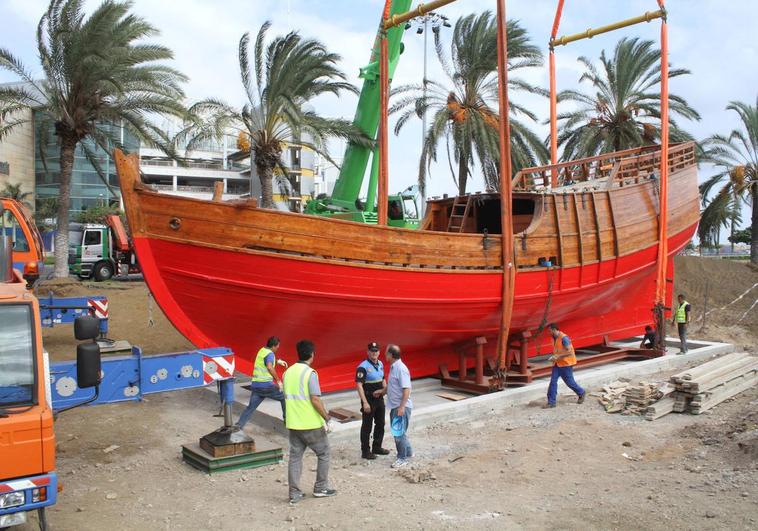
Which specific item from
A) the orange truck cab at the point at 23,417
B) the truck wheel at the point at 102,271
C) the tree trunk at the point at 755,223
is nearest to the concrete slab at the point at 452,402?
the orange truck cab at the point at 23,417

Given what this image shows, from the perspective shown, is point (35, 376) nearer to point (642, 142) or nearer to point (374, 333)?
point (374, 333)

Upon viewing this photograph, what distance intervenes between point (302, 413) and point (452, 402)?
13.0 feet

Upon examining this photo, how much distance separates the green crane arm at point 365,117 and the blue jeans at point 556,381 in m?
9.46

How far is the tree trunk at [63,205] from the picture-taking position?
17562 millimetres

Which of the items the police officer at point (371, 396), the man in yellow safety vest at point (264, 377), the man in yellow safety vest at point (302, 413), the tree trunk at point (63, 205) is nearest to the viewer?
the man in yellow safety vest at point (302, 413)

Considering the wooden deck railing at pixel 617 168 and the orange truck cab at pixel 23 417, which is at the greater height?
the wooden deck railing at pixel 617 168

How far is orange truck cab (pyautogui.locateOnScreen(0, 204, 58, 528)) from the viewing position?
388 cm

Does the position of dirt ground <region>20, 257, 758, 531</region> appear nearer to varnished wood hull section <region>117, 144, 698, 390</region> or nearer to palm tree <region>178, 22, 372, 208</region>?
varnished wood hull section <region>117, 144, 698, 390</region>

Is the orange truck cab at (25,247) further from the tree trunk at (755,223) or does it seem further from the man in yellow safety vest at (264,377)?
the tree trunk at (755,223)

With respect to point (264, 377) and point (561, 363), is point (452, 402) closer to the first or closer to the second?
point (561, 363)

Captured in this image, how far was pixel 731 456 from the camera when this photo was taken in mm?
6711

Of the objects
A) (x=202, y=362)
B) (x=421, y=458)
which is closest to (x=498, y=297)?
(x=421, y=458)

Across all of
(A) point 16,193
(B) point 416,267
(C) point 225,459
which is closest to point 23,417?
(C) point 225,459

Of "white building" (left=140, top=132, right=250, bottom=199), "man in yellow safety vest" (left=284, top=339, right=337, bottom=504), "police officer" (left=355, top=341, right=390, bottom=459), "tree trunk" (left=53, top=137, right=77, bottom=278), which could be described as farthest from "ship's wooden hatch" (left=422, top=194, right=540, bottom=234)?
"white building" (left=140, top=132, right=250, bottom=199)
